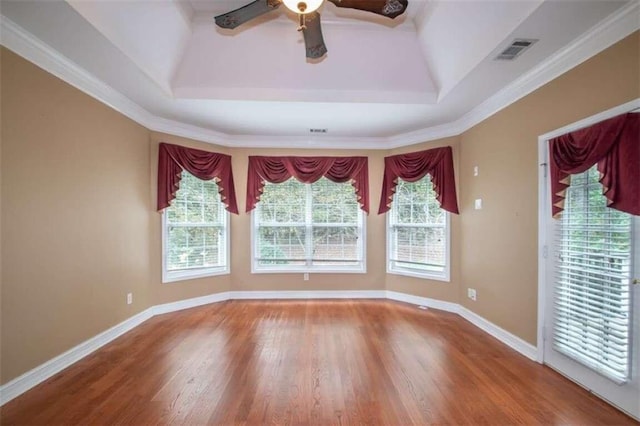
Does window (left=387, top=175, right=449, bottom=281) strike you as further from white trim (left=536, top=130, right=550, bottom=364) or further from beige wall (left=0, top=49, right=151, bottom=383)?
beige wall (left=0, top=49, right=151, bottom=383)

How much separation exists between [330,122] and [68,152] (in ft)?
9.33

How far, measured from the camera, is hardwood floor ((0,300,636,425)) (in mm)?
1947

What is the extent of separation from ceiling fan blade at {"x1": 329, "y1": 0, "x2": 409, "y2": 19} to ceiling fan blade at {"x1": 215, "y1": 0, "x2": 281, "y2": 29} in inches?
15.8

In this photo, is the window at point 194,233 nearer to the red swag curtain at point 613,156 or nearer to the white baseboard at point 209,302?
the white baseboard at point 209,302

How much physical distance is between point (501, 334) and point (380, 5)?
3323mm

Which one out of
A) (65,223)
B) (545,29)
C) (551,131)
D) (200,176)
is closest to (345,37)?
(545,29)

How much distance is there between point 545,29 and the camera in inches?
81.2

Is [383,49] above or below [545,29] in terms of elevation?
above

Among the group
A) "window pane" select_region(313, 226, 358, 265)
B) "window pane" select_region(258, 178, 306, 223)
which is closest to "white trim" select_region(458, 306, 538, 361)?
"window pane" select_region(313, 226, 358, 265)

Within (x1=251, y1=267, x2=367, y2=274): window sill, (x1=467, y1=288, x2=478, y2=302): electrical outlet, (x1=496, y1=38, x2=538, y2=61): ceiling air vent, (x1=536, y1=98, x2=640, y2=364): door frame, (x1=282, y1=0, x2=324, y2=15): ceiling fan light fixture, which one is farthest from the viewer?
(x1=251, y1=267, x2=367, y2=274): window sill

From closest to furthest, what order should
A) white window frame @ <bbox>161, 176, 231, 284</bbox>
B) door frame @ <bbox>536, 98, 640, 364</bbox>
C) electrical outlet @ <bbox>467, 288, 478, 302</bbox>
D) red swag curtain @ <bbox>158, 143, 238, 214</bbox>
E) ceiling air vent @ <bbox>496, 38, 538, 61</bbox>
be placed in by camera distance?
ceiling air vent @ <bbox>496, 38, 538, 61</bbox>
door frame @ <bbox>536, 98, 640, 364</bbox>
electrical outlet @ <bbox>467, 288, 478, 302</bbox>
red swag curtain @ <bbox>158, 143, 238, 214</bbox>
white window frame @ <bbox>161, 176, 231, 284</bbox>

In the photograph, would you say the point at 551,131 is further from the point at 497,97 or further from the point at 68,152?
the point at 68,152

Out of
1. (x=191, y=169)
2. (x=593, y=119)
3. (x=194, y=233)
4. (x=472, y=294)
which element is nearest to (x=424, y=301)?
(x=472, y=294)

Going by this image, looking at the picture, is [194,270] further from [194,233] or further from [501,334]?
[501,334]
